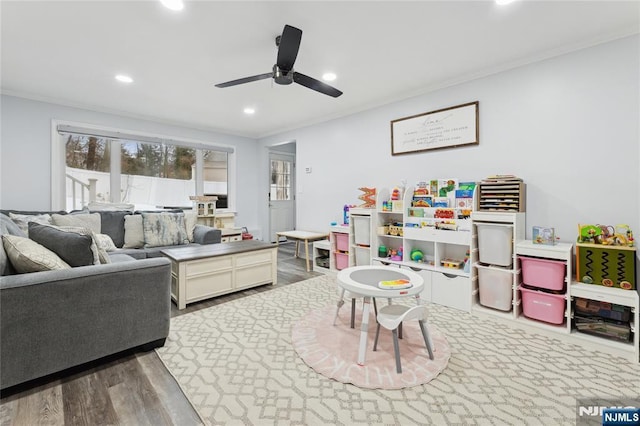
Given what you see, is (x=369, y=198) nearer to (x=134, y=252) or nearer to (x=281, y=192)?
(x=134, y=252)

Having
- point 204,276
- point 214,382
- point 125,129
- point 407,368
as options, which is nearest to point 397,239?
point 407,368

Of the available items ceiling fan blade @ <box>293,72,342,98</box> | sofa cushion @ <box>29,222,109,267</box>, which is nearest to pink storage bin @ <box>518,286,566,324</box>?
ceiling fan blade @ <box>293,72,342,98</box>

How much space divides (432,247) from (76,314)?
325 cm

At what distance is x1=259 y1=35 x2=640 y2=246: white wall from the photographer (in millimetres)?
2318

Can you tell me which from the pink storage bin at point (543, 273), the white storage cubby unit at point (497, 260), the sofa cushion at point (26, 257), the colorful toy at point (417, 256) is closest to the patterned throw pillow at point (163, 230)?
the sofa cushion at point (26, 257)

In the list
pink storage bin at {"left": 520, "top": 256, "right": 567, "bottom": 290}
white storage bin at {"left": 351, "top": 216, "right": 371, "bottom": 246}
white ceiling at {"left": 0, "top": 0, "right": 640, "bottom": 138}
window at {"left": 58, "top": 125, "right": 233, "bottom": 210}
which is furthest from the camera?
window at {"left": 58, "top": 125, "right": 233, "bottom": 210}

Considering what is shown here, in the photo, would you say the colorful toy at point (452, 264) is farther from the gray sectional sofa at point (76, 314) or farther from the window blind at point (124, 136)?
the window blind at point (124, 136)

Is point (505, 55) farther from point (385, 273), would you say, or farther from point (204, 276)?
point (204, 276)

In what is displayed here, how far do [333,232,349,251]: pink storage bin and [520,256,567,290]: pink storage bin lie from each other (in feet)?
6.73

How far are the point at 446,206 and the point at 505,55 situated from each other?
153 cm

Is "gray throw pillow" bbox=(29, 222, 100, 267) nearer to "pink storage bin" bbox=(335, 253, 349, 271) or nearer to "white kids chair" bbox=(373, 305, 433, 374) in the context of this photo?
"white kids chair" bbox=(373, 305, 433, 374)

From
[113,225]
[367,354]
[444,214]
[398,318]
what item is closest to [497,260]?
[444,214]

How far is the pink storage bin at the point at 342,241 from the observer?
4031mm

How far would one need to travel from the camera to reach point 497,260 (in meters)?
2.64
